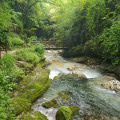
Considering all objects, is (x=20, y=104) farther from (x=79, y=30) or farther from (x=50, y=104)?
(x=79, y=30)

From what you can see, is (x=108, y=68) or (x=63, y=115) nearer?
(x=63, y=115)

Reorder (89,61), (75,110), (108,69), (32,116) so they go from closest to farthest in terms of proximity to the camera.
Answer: (32,116)
(75,110)
(108,69)
(89,61)

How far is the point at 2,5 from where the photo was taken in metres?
5.98

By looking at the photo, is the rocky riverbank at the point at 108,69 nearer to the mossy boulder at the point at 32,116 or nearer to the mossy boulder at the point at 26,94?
the mossy boulder at the point at 26,94

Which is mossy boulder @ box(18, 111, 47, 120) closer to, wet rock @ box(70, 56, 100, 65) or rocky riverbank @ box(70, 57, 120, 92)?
rocky riverbank @ box(70, 57, 120, 92)

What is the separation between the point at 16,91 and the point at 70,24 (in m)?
16.7

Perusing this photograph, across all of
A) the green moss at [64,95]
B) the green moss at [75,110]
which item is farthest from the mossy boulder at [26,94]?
the green moss at [75,110]

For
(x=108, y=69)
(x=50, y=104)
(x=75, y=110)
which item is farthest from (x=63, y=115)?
(x=108, y=69)

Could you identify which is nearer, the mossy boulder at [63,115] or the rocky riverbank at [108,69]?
the mossy boulder at [63,115]

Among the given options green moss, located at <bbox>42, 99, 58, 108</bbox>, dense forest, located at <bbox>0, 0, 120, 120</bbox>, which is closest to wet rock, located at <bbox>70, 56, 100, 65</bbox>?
dense forest, located at <bbox>0, 0, 120, 120</bbox>

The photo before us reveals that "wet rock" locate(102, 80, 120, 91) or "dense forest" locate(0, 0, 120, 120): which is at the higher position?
"dense forest" locate(0, 0, 120, 120)

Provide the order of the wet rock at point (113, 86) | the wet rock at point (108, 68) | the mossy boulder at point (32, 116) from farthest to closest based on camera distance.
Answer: the wet rock at point (108, 68)
the wet rock at point (113, 86)
the mossy boulder at point (32, 116)

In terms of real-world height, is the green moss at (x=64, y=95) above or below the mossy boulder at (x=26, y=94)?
below

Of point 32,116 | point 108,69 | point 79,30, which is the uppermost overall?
point 79,30
